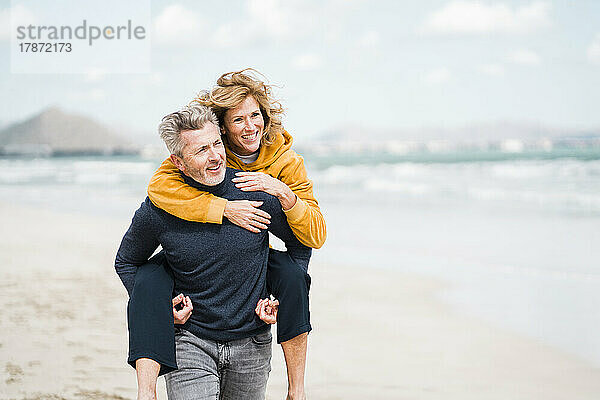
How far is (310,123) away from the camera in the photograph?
4603 cm

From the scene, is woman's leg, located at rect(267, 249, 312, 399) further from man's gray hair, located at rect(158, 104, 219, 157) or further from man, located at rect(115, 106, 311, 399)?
man's gray hair, located at rect(158, 104, 219, 157)

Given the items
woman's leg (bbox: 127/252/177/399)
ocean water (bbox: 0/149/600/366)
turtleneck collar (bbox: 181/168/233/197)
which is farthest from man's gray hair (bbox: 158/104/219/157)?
ocean water (bbox: 0/149/600/366)

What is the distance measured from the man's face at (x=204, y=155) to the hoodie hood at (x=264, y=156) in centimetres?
23

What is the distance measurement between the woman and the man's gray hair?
0.11m

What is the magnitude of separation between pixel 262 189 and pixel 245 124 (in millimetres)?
224

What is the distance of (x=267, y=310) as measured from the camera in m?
2.41

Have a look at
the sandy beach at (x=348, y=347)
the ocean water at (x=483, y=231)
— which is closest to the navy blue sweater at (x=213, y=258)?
the sandy beach at (x=348, y=347)

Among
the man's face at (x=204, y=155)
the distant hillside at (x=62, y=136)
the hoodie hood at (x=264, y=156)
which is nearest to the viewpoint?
the man's face at (x=204, y=155)

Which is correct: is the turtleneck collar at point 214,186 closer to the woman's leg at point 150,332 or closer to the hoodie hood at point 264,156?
the hoodie hood at point 264,156

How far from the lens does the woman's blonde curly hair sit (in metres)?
2.36

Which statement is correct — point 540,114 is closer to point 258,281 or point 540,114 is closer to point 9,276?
point 9,276

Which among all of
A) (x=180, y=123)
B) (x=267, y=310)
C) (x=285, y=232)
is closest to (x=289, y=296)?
(x=267, y=310)

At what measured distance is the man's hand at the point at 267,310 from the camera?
239 cm

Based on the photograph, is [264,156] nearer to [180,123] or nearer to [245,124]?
[245,124]
